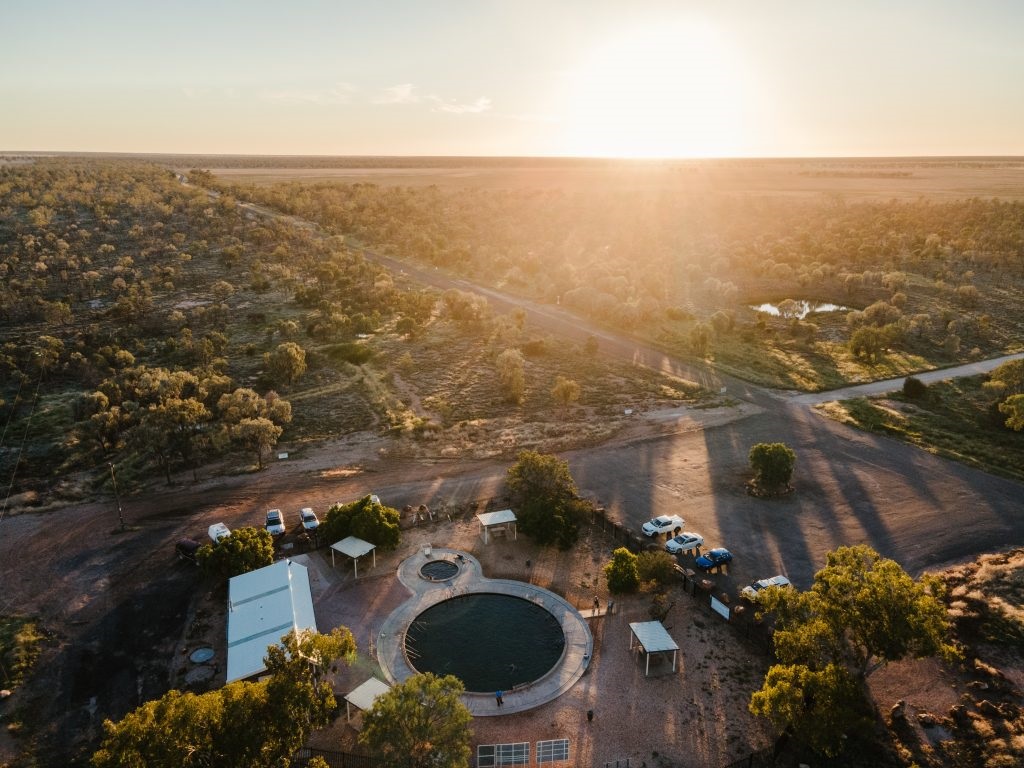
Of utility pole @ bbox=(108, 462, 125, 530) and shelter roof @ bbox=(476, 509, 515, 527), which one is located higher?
shelter roof @ bbox=(476, 509, 515, 527)

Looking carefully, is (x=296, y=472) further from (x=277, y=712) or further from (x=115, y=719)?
(x=277, y=712)

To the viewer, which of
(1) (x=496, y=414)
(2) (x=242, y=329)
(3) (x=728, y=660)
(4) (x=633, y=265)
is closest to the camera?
(3) (x=728, y=660)

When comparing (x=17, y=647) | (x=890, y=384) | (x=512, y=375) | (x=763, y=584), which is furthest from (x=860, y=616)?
(x=890, y=384)

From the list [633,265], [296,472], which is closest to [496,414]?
[296,472]

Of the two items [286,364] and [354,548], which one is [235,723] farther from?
[286,364]

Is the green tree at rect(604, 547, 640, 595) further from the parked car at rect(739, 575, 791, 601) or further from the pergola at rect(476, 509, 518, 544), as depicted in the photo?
the pergola at rect(476, 509, 518, 544)

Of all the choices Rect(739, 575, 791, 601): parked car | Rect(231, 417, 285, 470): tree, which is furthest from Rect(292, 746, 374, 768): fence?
Rect(231, 417, 285, 470): tree
